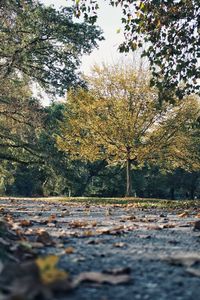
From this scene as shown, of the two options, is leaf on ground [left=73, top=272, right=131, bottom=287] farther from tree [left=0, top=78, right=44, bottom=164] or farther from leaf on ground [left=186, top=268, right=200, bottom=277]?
tree [left=0, top=78, right=44, bottom=164]

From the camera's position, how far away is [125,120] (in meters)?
26.8

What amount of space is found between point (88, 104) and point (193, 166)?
8.12m

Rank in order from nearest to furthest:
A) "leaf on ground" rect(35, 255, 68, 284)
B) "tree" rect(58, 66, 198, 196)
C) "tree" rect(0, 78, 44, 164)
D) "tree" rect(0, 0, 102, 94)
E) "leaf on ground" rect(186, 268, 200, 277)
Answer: "leaf on ground" rect(35, 255, 68, 284) < "leaf on ground" rect(186, 268, 200, 277) < "tree" rect(0, 0, 102, 94) < "tree" rect(0, 78, 44, 164) < "tree" rect(58, 66, 198, 196)

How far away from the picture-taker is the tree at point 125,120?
1059 inches

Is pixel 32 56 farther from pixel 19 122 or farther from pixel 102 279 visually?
pixel 102 279

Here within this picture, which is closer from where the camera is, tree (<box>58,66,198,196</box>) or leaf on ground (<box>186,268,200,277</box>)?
leaf on ground (<box>186,268,200,277</box>)

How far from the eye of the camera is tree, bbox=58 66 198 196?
2689cm

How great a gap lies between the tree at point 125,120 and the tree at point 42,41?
5.78 m

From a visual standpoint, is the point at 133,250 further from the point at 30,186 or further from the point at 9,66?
the point at 30,186

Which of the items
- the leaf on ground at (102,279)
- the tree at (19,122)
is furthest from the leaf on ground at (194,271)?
the tree at (19,122)

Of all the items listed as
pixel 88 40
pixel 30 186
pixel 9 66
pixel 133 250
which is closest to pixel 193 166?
pixel 88 40

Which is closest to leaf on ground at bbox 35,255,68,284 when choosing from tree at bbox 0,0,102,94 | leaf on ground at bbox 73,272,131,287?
leaf on ground at bbox 73,272,131,287

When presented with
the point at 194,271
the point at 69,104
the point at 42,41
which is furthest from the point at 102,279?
the point at 69,104

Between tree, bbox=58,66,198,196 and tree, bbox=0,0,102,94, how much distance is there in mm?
5784
